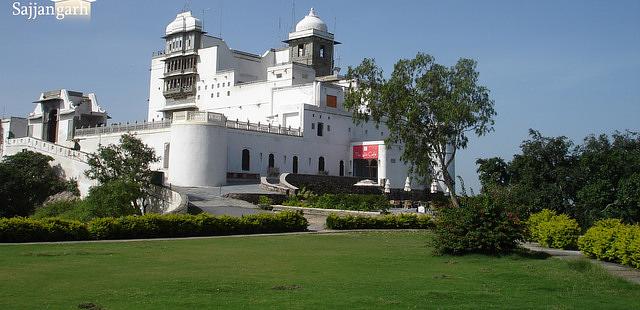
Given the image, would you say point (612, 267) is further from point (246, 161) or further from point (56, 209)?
point (56, 209)

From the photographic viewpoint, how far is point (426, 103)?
117 ft

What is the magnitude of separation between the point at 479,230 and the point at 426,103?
19.1 m

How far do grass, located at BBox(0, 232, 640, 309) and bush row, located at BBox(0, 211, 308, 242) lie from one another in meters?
1.90

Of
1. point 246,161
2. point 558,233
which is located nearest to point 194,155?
point 246,161

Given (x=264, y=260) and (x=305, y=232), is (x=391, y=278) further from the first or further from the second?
(x=305, y=232)

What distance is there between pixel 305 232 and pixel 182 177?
923 inches

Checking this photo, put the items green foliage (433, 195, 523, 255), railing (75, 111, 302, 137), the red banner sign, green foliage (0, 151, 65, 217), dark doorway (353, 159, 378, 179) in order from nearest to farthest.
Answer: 1. green foliage (433, 195, 523, 255)
2. railing (75, 111, 302, 137)
3. green foliage (0, 151, 65, 217)
4. the red banner sign
5. dark doorway (353, 159, 378, 179)

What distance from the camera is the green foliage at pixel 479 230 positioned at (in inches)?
678

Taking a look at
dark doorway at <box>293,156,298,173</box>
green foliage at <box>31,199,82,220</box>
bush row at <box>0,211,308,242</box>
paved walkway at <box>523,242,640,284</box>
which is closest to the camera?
paved walkway at <box>523,242,640,284</box>

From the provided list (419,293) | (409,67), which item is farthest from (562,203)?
(419,293)

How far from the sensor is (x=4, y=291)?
10531 millimetres

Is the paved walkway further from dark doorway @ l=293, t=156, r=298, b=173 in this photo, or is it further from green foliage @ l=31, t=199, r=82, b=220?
dark doorway @ l=293, t=156, r=298, b=173

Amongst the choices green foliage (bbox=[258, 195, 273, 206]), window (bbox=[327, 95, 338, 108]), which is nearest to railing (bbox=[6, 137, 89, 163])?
green foliage (bbox=[258, 195, 273, 206])

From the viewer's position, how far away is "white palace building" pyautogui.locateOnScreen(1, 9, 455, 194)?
48.8 m
